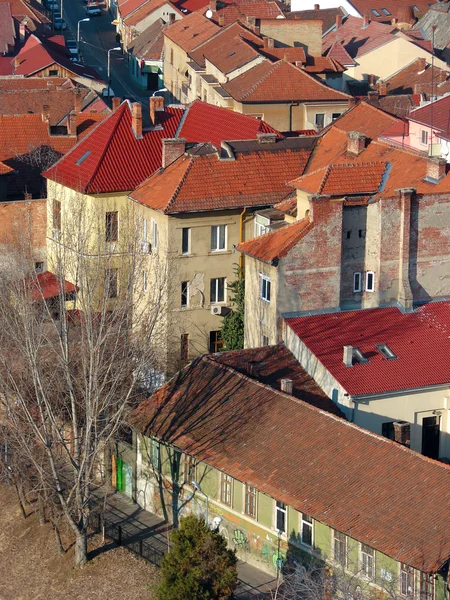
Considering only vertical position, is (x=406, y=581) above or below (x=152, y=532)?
above

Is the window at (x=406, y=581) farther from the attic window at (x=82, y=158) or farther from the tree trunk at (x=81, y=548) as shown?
the attic window at (x=82, y=158)

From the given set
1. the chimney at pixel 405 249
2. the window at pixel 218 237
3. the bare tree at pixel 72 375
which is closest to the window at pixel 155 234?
the window at pixel 218 237

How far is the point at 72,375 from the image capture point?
43.0 m

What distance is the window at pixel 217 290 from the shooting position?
53812mm

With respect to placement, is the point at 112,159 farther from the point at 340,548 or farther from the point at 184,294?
the point at 340,548

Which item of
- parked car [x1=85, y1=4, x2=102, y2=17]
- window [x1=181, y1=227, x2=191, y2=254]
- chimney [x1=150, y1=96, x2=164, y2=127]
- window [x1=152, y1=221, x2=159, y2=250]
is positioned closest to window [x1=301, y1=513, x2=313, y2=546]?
window [x1=181, y1=227, x2=191, y2=254]

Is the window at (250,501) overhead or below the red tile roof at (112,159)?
below

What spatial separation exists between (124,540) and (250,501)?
455 centimetres

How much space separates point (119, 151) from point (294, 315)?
13067mm

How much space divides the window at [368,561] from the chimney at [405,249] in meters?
13.8

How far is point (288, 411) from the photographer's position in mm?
41906

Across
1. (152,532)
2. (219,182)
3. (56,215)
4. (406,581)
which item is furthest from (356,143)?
(406,581)

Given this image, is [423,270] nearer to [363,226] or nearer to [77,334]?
[363,226]

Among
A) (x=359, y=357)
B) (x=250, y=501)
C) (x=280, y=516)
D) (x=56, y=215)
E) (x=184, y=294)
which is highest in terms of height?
(x=56, y=215)
